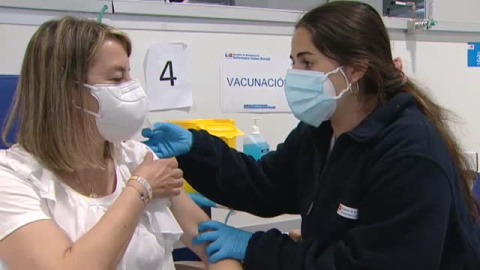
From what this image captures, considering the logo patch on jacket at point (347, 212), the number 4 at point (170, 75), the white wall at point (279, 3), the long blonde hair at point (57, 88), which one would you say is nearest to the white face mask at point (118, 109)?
the long blonde hair at point (57, 88)

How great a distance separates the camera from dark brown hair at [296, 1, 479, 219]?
4.20 feet

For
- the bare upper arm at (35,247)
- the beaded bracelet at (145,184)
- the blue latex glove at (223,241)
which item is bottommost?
the blue latex glove at (223,241)

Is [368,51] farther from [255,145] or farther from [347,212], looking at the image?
[255,145]

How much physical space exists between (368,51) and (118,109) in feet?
2.22

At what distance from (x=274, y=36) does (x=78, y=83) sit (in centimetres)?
123

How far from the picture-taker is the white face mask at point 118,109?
1.22m

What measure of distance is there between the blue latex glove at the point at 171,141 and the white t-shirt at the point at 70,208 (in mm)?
113

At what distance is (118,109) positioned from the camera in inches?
49.1

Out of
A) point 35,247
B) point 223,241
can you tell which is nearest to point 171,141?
point 223,241

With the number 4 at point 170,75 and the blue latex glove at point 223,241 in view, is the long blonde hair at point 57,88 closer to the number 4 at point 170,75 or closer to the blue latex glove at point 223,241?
the blue latex glove at point 223,241

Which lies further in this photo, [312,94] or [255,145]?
[255,145]

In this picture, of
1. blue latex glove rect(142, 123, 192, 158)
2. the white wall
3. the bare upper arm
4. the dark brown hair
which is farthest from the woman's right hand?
the white wall

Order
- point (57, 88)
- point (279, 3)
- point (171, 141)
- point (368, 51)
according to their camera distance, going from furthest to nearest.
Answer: point (279, 3) < point (171, 141) < point (368, 51) < point (57, 88)

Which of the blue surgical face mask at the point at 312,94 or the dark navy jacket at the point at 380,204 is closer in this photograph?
the dark navy jacket at the point at 380,204
